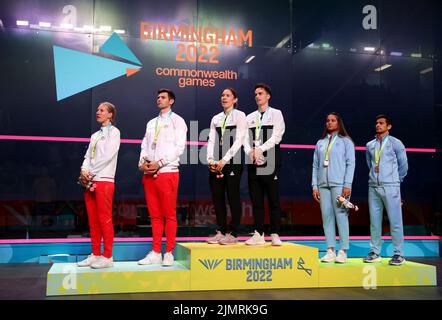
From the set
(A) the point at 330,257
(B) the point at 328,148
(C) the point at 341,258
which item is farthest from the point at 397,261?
(B) the point at 328,148

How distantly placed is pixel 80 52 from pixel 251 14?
93.1 inches

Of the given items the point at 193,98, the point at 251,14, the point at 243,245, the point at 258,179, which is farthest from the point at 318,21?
the point at 243,245

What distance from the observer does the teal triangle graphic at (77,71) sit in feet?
20.4

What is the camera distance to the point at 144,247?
6219mm

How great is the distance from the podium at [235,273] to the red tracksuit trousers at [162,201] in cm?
25

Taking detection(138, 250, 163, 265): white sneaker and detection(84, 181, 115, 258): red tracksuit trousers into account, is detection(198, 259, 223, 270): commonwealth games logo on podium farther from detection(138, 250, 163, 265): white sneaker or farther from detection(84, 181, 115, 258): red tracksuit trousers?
detection(84, 181, 115, 258): red tracksuit trousers

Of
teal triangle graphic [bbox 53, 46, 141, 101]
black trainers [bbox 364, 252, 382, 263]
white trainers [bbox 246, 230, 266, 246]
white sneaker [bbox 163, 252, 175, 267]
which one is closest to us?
white sneaker [bbox 163, 252, 175, 267]

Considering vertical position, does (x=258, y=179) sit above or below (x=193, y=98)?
below

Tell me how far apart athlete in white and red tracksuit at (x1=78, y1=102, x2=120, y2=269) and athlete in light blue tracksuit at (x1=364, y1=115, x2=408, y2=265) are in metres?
2.61

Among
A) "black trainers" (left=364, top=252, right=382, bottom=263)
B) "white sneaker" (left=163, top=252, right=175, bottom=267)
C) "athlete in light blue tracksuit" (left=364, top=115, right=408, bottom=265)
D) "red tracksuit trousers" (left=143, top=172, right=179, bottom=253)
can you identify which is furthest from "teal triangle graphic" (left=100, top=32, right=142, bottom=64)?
"black trainers" (left=364, top=252, right=382, bottom=263)

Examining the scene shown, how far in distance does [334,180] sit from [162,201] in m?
1.77

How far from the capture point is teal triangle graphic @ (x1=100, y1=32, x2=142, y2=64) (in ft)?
20.8
